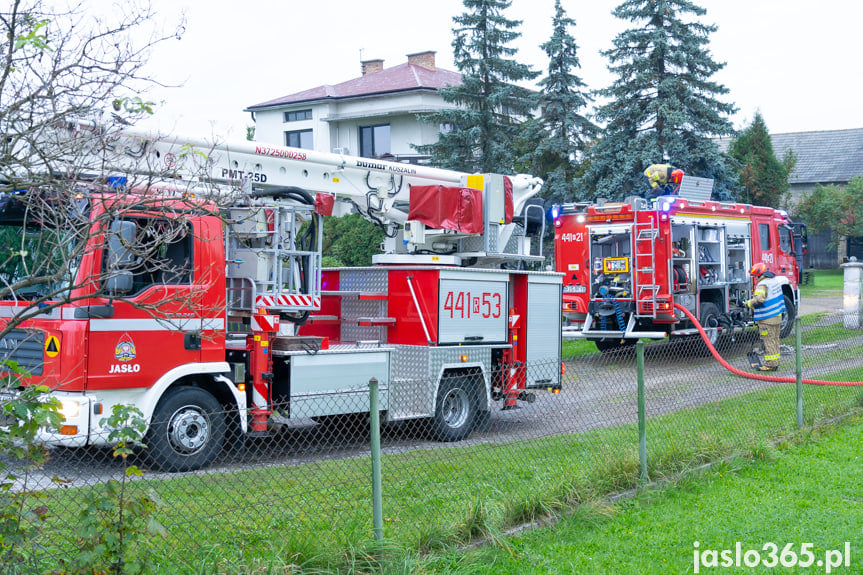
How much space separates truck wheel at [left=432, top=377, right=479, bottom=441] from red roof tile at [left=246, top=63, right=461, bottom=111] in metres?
28.7

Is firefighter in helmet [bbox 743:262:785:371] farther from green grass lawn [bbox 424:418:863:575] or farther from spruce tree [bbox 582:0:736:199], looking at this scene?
spruce tree [bbox 582:0:736:199]

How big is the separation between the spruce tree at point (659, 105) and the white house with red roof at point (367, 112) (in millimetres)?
12224

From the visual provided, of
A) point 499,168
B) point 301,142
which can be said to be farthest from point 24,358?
point 301,142

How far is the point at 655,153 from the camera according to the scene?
25297 mm

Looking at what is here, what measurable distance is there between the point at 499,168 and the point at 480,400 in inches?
648

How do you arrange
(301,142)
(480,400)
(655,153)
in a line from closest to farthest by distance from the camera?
1. (480,400)
2. (655,153)
3. (301,142)

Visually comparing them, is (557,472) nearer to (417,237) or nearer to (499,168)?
(417,237)

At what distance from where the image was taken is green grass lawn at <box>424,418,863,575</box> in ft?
17.8

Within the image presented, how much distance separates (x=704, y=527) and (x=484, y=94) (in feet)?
72.7

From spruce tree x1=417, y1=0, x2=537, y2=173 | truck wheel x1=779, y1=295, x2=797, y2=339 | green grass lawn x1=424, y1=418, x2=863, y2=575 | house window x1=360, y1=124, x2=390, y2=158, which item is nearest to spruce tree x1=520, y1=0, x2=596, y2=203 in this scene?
spruce tree x1=417, y1=0, x2=537, y2=173

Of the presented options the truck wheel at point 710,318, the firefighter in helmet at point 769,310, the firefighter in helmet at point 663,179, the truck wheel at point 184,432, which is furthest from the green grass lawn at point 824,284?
the truck wheel at point 184,432

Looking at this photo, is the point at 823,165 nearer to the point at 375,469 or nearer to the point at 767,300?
the point at 767,300

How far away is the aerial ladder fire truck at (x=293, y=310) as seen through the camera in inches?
296

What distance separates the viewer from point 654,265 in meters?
16.0
